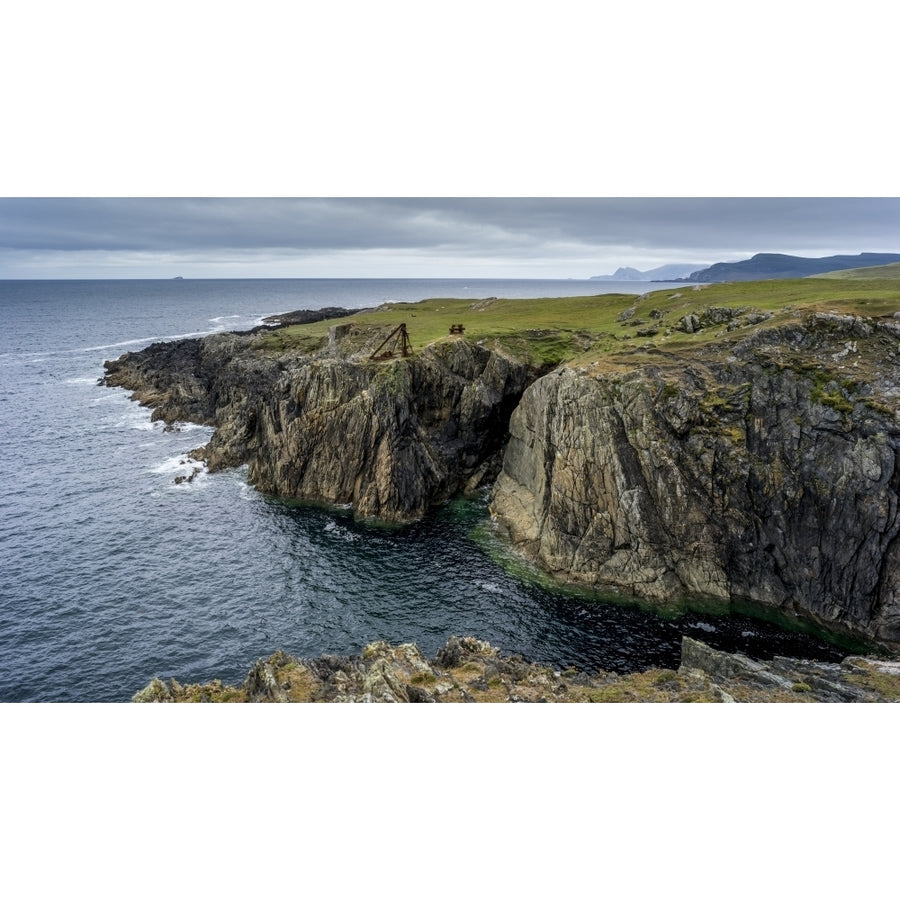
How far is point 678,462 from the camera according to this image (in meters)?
47.6

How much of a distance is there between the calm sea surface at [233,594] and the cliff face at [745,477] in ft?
14.4

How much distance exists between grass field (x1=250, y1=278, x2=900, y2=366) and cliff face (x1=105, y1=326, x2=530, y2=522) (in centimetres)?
629

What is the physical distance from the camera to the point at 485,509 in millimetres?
62250

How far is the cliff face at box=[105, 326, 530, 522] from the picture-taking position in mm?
63219

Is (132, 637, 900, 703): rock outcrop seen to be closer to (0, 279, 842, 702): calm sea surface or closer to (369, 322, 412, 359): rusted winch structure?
(0, 279, 842, 702): calm sea surface

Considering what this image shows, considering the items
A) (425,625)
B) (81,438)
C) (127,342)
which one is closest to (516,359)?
(425,625)

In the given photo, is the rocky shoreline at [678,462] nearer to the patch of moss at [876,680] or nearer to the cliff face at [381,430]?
the cliff face at [381,430]

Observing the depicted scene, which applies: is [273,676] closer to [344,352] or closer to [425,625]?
[425,625]

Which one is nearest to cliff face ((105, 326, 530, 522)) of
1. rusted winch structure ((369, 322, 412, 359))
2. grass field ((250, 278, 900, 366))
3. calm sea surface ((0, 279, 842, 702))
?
rusted winch structure ((369, 322, 412, 359))

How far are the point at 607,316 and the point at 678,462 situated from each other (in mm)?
52612

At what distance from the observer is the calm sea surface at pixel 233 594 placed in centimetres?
3788

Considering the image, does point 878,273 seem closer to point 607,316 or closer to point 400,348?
point 607,316

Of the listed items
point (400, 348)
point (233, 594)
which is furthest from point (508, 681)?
point (400, 348)

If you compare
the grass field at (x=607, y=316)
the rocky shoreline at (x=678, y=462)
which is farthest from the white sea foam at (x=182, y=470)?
the grass field at (x=607, y=316)
